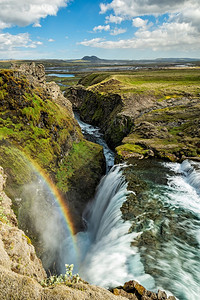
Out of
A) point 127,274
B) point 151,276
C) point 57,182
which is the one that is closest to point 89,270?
point 127,274

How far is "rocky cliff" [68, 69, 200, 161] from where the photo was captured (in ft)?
127

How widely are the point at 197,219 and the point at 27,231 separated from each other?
19.3m

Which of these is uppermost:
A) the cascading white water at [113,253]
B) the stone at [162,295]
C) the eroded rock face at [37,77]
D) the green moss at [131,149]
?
the eroded rock face at [37,77]

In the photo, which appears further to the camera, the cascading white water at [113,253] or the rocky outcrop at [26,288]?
the cascading white water at [113,253]

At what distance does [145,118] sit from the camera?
5912cm

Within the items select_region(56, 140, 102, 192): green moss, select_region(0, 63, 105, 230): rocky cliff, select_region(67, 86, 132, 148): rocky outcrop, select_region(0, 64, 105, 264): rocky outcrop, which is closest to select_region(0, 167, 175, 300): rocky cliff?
select_region(0, 64, 105, 264): rocky outcrop

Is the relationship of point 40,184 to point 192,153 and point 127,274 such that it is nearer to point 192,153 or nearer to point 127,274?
point 127,274

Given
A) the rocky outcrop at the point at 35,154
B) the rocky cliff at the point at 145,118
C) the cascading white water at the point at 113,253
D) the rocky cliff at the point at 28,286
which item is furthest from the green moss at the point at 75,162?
the rocky cliff at the point at 28,286

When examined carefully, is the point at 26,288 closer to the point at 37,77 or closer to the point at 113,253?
the point at 113,253

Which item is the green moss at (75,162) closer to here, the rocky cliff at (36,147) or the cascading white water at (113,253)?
the rocky cliff at (36,147)

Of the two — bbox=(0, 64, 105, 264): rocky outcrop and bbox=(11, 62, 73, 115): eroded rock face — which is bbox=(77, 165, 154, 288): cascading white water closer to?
bbox=(0, 64, 105, 264): rocky outcrop

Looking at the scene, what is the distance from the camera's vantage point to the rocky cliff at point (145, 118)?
38.6 m

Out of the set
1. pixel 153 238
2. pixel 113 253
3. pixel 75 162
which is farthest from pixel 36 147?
pixel 153 238

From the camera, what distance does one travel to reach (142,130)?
4941 cm
